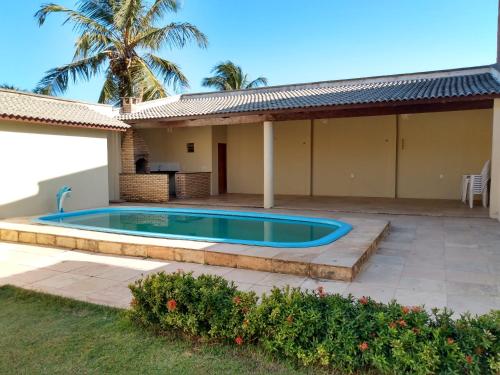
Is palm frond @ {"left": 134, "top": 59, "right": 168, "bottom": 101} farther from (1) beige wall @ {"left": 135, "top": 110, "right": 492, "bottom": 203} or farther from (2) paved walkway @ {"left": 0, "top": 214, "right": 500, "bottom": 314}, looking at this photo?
(2) paved walkway @ {"left": 0, "top": 214, "right": 500, "bottom": 314}

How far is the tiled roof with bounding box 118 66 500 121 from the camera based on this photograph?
446 inches

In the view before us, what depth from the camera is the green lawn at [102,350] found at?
3.31m

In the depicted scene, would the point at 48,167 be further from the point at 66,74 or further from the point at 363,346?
the point at 363,346

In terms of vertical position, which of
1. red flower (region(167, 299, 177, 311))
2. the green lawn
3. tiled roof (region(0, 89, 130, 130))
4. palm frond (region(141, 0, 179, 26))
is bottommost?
the green lawn

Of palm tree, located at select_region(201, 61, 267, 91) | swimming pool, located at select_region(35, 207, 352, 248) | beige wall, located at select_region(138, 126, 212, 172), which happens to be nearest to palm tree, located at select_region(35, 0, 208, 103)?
beige wall, located at select_region(138, 126, 212, 172)

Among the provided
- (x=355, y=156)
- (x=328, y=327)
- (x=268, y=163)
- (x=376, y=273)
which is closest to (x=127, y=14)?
(x=268, y=163)

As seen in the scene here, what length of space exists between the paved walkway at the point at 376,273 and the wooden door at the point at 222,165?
11.1 meters

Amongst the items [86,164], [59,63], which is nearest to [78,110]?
[86,164]

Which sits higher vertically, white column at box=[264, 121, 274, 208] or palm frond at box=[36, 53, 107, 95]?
palm frond at box=[36, 53, 107, 95]

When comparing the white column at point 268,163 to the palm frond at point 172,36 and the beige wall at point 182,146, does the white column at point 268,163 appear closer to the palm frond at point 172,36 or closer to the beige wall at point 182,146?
the beige wall at point 182,146

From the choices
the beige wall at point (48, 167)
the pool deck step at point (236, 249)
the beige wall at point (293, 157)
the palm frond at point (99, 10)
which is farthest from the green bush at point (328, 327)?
the palm frond at point (99, 10)

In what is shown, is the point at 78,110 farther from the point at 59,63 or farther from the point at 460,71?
the point at 460,71

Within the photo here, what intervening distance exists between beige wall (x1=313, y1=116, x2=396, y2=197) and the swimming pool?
6594 millimetres

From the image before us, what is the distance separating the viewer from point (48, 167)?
39.4 feet
